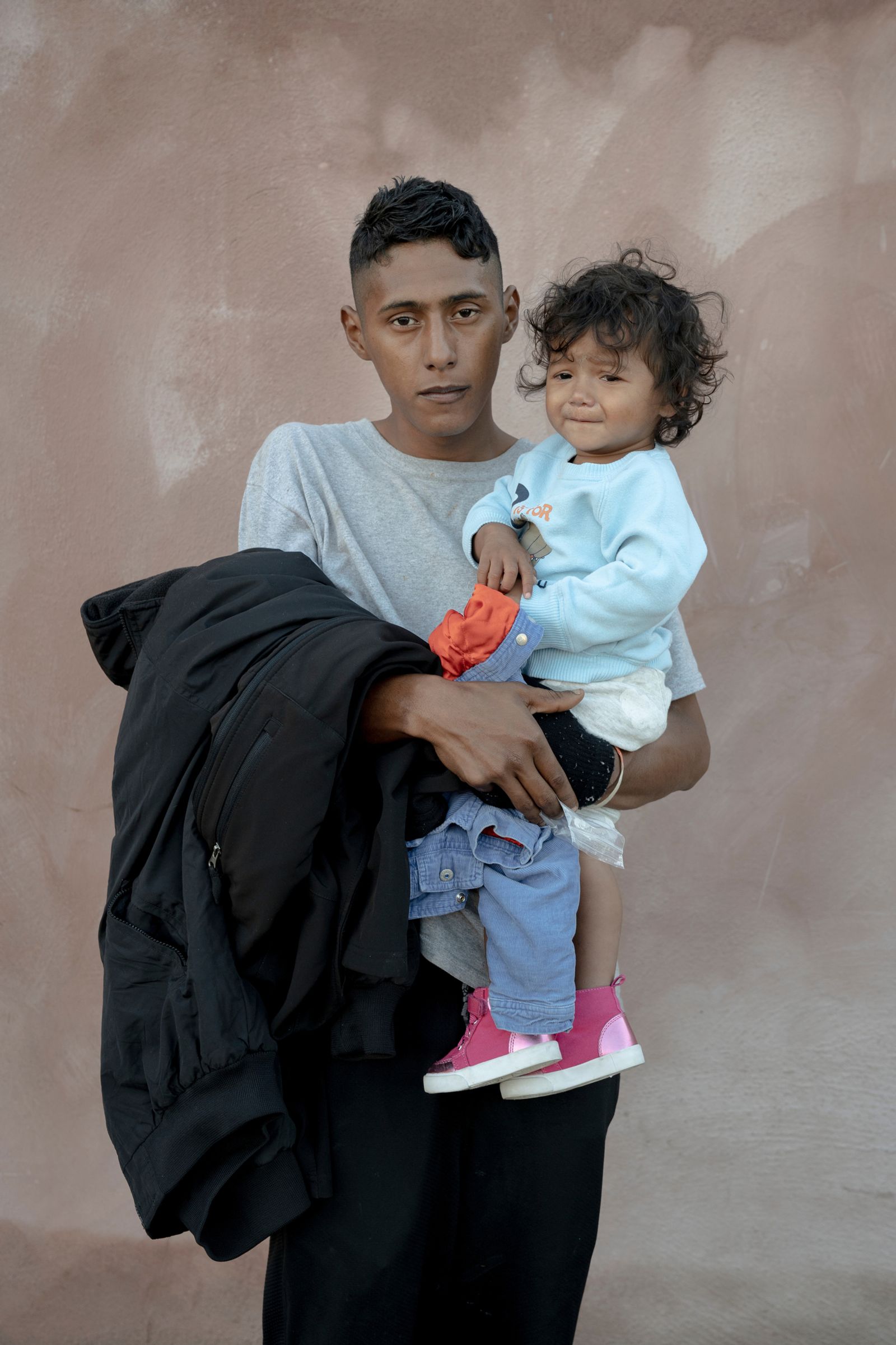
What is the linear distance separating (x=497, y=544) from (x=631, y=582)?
0.23 metres

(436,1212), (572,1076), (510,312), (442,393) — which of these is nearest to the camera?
(572,1076)

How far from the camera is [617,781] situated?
5.48ft

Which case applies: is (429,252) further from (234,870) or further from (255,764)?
(234,870)

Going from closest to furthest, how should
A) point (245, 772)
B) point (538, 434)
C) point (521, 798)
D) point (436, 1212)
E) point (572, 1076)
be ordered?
point (245, 772) → point (521, 798) → point (572, 1076) → point (436, 1212) → point (538, 434)

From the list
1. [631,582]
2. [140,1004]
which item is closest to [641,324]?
[631,582]

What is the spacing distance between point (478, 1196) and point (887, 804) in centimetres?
173

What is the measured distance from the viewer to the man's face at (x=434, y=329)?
1839mm

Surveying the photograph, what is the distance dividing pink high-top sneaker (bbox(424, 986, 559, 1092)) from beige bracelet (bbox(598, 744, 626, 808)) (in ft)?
1.11

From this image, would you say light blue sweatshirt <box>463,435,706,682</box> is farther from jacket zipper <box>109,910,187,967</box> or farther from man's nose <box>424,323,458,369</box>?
jacket zipper <box>109,910,187,967</box>

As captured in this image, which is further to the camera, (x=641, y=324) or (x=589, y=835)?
(x=641, y=324)

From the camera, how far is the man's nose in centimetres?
183

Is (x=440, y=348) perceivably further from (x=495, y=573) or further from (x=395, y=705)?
(x=395, y=705)

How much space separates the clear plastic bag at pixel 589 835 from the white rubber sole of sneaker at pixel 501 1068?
0.28 metres

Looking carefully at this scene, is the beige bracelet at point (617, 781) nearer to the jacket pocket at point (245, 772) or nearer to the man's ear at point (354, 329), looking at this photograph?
the jacket pocket at point (245, 772)
